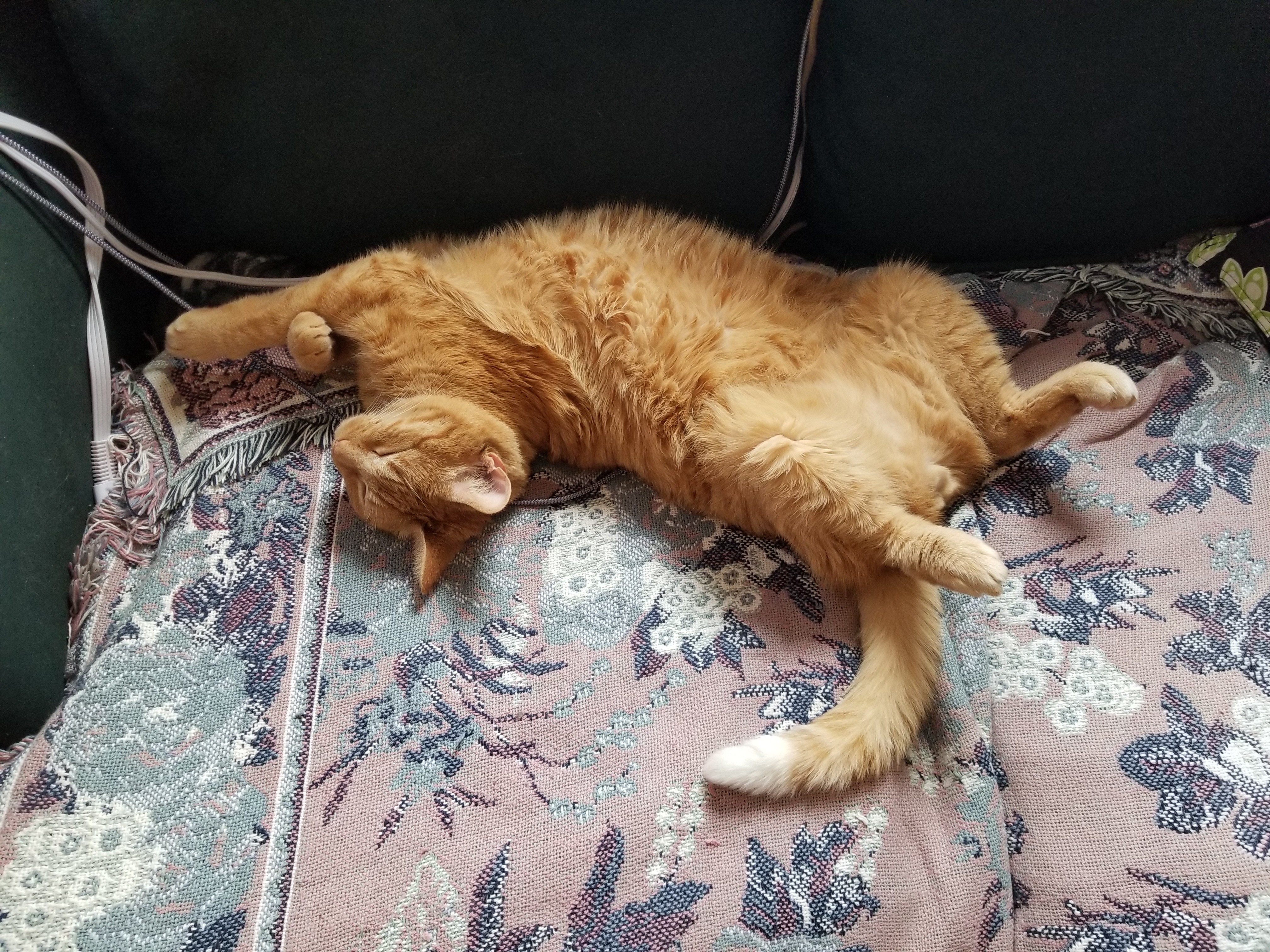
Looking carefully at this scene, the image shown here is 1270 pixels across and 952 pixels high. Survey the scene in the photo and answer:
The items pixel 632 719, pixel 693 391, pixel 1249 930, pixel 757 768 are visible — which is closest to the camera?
pixel 1249 930

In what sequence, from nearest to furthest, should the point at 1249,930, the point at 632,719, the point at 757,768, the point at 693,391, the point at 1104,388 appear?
1. the point at 1249,930
2. the point at 757,768
3. the point at 632,719
4. the point at 1104,388
5. the point at 693,391

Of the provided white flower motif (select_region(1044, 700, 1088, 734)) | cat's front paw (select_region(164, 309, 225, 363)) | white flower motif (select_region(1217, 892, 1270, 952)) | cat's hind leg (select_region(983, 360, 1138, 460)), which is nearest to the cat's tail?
white flower motif (select_region(1044, 700, 1088, 734))

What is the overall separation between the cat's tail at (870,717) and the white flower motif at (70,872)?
0.80m

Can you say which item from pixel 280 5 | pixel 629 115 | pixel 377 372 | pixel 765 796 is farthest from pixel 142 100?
pixel 765 796

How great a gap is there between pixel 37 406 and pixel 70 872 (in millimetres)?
722

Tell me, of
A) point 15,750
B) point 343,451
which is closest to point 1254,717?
point 343,451

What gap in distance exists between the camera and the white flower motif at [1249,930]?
963mm

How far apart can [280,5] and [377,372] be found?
24.6 inches

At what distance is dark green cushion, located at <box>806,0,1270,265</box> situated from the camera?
1.26 metres

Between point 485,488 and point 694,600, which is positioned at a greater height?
point 485,488

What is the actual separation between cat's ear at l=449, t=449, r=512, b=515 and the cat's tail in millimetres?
550

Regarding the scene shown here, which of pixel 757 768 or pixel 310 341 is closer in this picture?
pixel 757 768

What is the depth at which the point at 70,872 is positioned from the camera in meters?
1.03

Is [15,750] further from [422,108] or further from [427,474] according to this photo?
[422,108]
